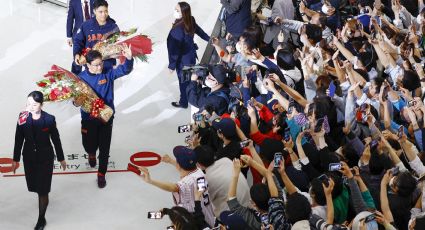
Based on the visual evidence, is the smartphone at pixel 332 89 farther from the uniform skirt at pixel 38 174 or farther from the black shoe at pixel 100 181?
the uniform skirt at pixel 38 174

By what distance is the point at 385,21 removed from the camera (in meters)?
10.2

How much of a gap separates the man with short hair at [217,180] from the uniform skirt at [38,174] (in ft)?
5.42

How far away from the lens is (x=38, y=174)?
7391 millimetres

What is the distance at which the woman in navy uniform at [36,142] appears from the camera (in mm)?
7277

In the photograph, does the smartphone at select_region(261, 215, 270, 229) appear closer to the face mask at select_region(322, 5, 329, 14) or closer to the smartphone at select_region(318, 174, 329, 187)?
the smartphone at select_region(318, 174, 329, 187)

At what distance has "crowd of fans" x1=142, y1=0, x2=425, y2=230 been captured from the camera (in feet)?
19.4

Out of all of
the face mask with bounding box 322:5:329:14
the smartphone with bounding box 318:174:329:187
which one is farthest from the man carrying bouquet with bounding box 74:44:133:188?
the face mask with bounding box 322:5:329:14

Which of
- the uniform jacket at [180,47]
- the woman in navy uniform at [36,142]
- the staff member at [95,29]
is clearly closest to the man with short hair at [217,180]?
the woman in navy uniform at [36,142]

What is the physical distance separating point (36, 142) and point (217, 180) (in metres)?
1.86

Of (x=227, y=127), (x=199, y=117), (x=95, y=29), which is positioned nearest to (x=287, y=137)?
(x=227, y=127)

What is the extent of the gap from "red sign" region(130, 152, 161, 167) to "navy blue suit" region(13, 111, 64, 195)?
5.27ft

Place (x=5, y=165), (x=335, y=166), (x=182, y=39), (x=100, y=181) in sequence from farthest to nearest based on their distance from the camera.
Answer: (x=182, y=39) < (x=5, y=165) < (x=100, y=181) < (x=335, y=166)

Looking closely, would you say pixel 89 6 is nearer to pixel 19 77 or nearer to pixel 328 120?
pixel 19 77

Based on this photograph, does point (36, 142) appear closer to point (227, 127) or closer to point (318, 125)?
point (227, 127)
